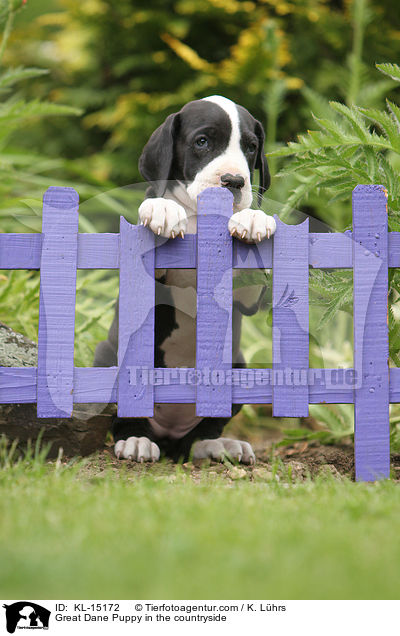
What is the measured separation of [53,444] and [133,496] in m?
0.95

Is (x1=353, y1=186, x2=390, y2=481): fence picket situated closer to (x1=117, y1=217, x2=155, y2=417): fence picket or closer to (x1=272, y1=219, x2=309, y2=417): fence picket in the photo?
(x1=272, y1=219, x2=309, y2=417): fence picket

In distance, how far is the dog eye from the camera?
2609 mm

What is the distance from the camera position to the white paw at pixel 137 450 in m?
2.64

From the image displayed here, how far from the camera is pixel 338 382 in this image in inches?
92.7

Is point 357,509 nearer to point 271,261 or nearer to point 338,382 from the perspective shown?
point 338,382

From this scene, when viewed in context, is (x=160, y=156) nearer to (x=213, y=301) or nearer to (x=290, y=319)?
(x=213, y=301)

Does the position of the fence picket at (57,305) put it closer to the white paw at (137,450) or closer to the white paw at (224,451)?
the white paw at (137,450)

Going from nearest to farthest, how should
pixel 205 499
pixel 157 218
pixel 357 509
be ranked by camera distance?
pixel 357 509 < pixel 205 499 < pixel 157 218

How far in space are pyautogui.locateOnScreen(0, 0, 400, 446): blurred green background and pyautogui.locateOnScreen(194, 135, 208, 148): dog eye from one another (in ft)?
3.51

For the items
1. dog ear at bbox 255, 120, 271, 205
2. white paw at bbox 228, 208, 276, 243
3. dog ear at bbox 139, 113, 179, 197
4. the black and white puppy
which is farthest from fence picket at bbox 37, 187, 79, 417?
dog ear at bbox 255, 120, 271, 205

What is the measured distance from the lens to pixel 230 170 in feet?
8.18

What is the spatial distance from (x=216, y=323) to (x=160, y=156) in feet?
2.66
